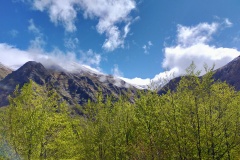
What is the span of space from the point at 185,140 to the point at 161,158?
12.8ft

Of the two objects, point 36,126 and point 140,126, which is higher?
point 140,126

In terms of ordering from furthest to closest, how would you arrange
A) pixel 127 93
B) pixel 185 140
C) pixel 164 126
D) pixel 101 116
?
pixel 127 93 → pixel 101 116 → pixel 164 126 → pixel 185 140

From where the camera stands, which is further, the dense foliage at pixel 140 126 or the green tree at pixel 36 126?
the green tree at pixel 36 126

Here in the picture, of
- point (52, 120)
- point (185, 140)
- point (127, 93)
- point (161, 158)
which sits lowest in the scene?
point (161, 158)

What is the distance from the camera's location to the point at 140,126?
33250 millimetres

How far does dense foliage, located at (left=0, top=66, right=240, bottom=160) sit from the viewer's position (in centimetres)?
2875

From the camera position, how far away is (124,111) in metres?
39.9

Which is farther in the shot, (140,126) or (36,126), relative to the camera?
(140,126)

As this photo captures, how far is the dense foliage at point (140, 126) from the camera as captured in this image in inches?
1132

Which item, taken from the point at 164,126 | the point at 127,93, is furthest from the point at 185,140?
the point at 127,93

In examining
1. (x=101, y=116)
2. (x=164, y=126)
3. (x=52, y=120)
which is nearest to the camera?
(x=164, y=126)

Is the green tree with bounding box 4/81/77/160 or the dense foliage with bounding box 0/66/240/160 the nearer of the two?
the dense foliage with bounding box 0/66/240/160

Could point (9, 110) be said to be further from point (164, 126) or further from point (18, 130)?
point (164, 126)

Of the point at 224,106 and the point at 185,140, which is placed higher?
the point at 224,106
